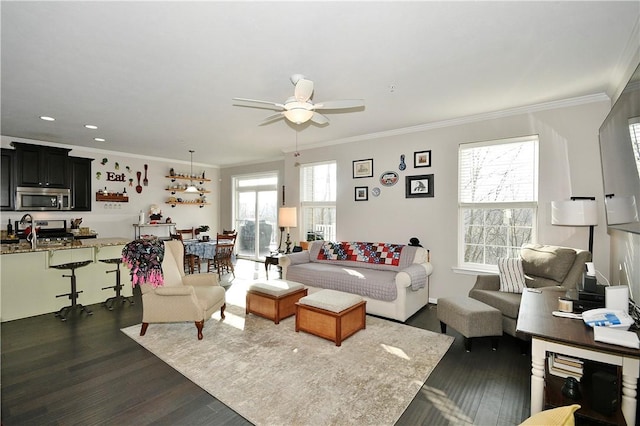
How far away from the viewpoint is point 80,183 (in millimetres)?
6098

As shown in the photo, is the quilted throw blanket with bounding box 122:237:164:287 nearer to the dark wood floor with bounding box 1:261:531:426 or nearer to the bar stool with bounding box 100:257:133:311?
the dark wood floor with bounding box 1:261:531:426

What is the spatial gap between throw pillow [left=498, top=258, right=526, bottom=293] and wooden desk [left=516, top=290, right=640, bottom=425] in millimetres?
1440

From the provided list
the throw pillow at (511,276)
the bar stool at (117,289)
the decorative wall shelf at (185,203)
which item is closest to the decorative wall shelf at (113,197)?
the decorative wall shelf at (185,203)

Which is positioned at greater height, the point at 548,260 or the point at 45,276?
the point at 548,260

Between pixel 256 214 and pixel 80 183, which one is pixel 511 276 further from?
pixel 80 183

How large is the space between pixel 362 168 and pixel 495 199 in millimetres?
2129

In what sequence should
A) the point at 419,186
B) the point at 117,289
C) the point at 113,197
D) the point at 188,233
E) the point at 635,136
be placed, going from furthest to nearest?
the point at 188,233 < the point at 113,197 < the point at 419,186 < the point at 117,289 < the point at 635,136

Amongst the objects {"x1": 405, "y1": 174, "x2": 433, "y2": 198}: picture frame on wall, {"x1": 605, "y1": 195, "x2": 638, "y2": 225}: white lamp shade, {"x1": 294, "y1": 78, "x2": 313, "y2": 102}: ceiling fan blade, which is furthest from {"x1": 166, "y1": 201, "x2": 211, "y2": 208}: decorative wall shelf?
{"x1": 605, "y1": 195, "x2": 638, "y2": 225}: white lamp shade

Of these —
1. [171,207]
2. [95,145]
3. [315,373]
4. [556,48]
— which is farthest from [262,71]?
[171,207]

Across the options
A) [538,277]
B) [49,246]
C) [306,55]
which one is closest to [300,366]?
[306,55]

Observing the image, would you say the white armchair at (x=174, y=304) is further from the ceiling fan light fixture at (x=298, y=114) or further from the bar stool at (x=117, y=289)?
the ceiling fan light fixture at (x=298, y=114)

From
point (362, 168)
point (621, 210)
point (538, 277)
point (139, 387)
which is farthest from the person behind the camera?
point (362, 168)

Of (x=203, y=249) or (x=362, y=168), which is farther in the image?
(x=203, y=249)

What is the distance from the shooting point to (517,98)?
11.5 feet
